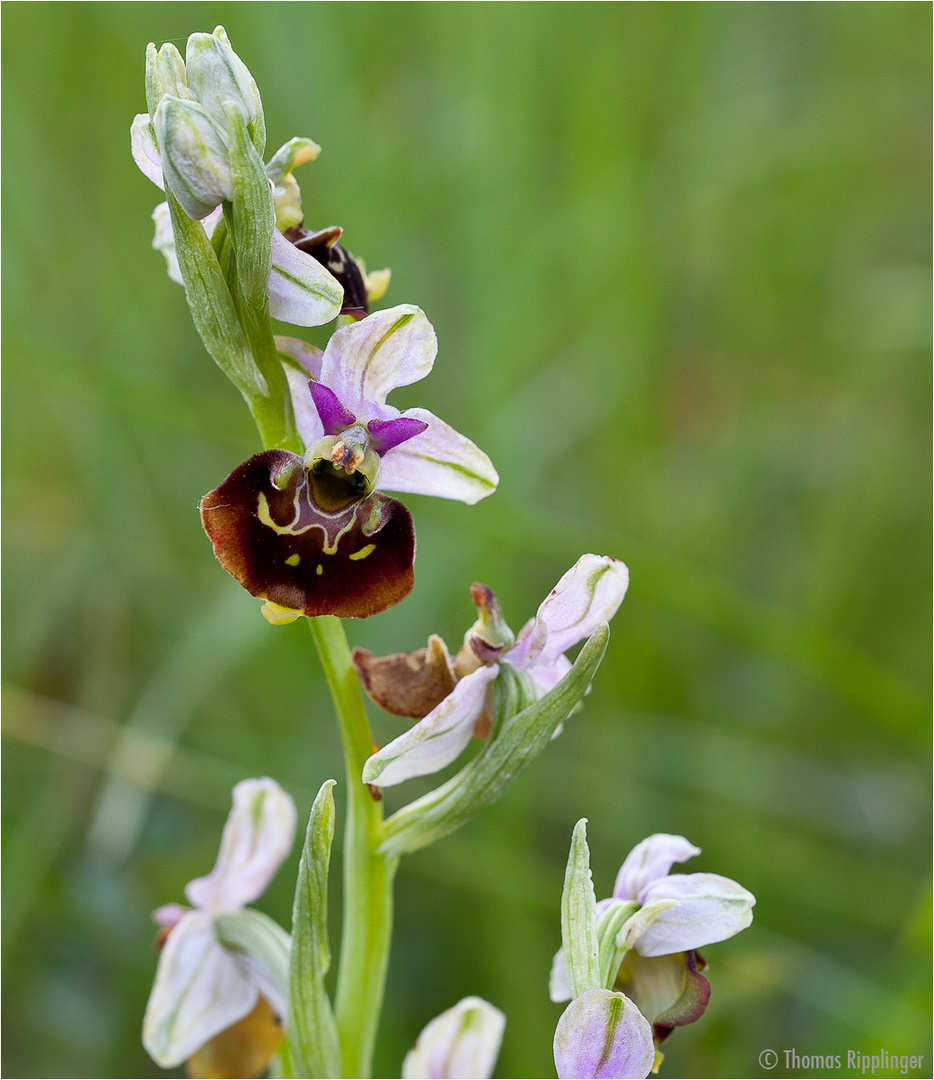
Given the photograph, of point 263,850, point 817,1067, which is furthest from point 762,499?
point 263,850

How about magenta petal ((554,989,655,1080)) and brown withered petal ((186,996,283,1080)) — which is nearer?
magenta petal ((554,989,655,1080))

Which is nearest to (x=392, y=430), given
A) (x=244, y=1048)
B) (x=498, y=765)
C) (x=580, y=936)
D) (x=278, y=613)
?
(x=278, y=613)

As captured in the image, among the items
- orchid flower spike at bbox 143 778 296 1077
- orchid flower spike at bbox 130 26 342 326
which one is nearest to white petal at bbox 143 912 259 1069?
orchid flower spike at bbox 143 778 296 1077

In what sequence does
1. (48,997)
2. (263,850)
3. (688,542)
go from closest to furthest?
(263,850) → (48,997) → (688,542)

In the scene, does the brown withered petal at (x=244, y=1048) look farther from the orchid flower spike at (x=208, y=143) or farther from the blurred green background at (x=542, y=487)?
the orchid flower spike at (x=208, y=143)

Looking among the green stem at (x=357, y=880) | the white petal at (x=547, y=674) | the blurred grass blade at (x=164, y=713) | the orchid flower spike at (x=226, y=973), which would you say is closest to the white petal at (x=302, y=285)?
the green stem at (x=357, y=880)

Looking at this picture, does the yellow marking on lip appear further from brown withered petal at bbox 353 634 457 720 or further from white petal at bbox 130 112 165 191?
white petal at bbox 130 112 165 191

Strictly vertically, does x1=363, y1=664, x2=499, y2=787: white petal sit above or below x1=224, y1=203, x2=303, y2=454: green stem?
below

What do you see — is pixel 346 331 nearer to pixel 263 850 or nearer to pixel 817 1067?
pixel 263 850
